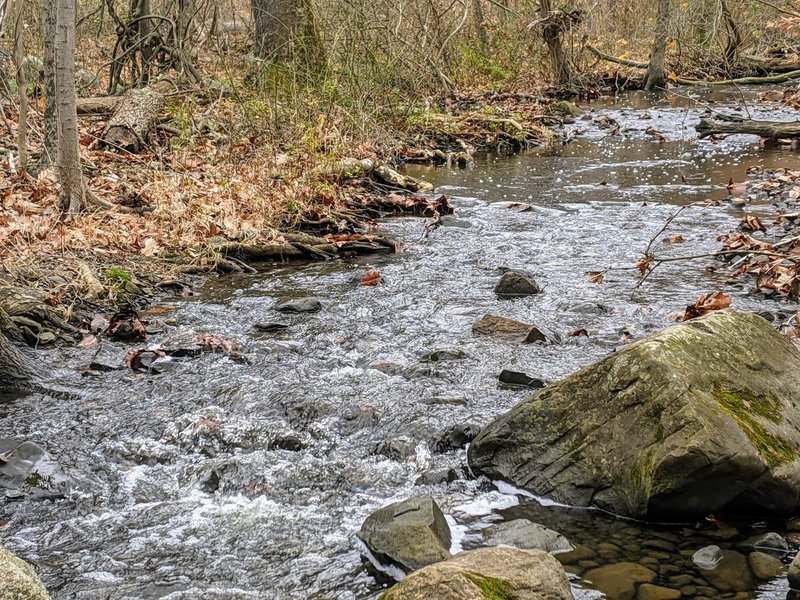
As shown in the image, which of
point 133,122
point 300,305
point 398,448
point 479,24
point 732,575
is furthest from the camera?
point 479,24

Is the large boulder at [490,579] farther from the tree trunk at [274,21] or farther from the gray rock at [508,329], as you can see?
the tree trunk at [274,21]

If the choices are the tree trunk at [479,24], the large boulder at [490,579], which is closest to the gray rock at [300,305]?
the large boulder at [490,579]

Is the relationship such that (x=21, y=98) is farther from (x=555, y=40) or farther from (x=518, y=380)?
(x=555, y=40)

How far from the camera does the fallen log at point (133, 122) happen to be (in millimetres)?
9906

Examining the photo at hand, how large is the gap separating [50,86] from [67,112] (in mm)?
912

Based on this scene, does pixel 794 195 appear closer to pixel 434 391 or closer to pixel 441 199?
pixel 441 199

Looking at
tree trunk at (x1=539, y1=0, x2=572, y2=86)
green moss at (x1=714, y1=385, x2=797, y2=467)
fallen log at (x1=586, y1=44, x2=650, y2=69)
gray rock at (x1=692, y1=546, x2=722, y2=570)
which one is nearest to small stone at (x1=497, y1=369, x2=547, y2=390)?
green moss at (x1=714, y1=385, x2=797, y2=467)

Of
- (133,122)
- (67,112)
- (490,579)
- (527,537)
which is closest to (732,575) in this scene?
(527,537)

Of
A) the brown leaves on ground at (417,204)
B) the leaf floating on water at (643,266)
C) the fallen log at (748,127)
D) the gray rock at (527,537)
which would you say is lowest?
the gray rock at (527,537)

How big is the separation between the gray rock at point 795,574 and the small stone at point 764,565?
4.2 inches

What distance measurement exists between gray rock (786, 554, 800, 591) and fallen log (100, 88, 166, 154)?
855 cm

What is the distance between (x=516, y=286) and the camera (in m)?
6.42

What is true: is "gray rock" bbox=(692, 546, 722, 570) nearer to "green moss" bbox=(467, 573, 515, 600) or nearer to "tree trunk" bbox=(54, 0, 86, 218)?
"green moss" bbox=(467, 573, 515, 600)

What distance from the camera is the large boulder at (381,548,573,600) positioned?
2430 mm
